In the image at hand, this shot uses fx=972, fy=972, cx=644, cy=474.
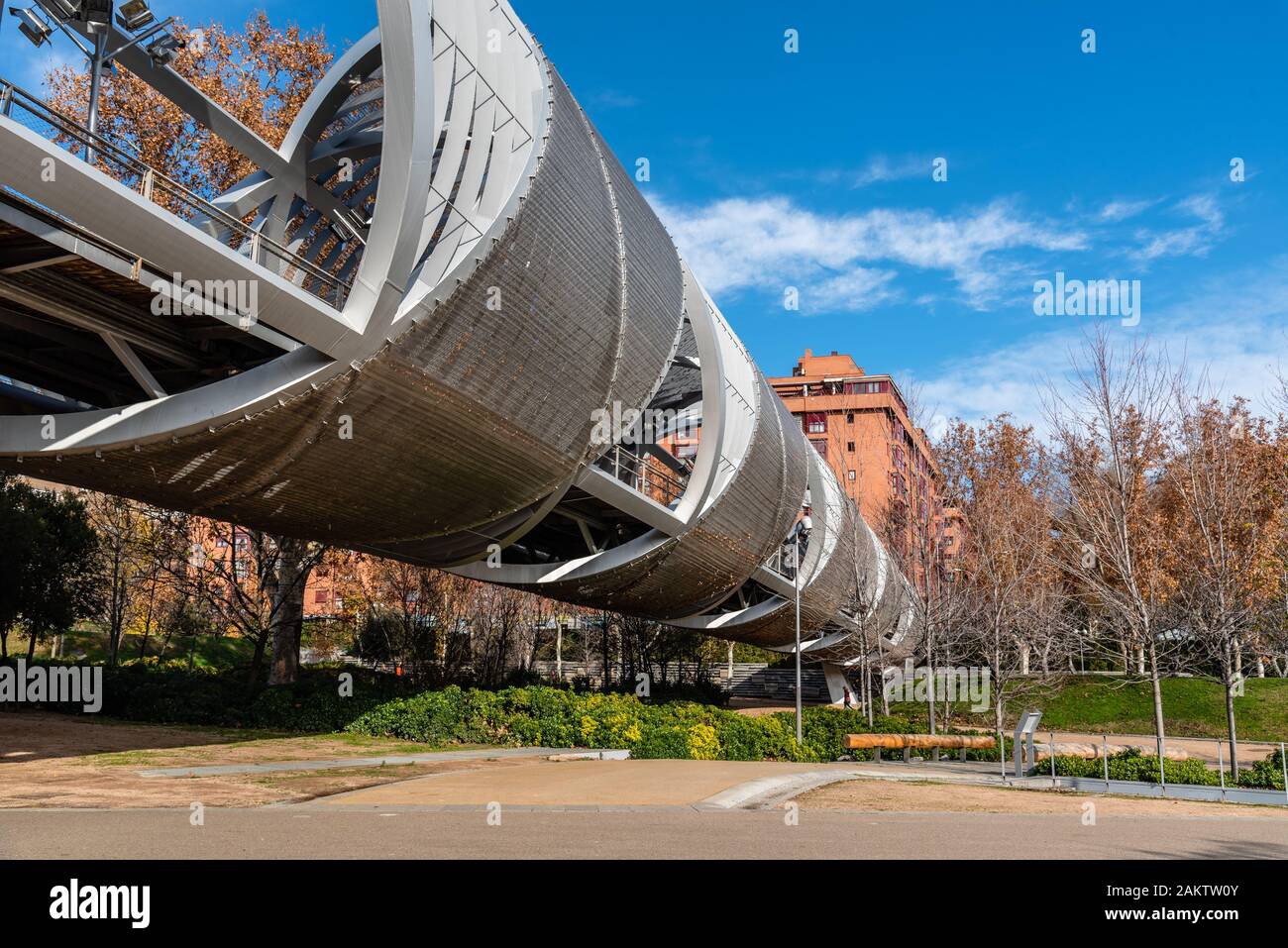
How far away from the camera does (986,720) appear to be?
39125 mm

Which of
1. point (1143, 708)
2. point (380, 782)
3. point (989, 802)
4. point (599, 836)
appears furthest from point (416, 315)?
point (1143, 708)

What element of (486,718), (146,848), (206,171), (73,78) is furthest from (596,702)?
(73,78)

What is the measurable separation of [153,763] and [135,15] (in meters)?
10.1

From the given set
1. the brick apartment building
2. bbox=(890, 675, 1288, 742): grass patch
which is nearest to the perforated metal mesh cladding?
bbox=(890, 675, 1288, 742): grass patch

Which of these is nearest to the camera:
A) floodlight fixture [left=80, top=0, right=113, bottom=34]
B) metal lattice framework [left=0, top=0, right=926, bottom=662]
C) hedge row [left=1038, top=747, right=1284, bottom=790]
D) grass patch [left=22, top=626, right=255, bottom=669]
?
metal lattice framework [left=0, top=0, right=926, bottom=662]

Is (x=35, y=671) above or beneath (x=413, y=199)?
beneath

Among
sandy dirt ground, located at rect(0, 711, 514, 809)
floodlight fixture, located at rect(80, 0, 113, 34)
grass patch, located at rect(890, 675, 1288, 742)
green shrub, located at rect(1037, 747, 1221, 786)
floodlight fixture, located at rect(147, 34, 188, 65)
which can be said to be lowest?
grass patch, located at rect(890, 675, 1288, 742)

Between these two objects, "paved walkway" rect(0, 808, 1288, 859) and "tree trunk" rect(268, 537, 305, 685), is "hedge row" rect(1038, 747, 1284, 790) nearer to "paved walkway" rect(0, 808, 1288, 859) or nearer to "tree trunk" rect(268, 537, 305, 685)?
"paved walkway" rect(0, 808, 1288, 859)

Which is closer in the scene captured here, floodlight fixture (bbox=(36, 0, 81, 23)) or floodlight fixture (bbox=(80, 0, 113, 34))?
floodlight fixture (bbox=(36, 0, 81, 23))

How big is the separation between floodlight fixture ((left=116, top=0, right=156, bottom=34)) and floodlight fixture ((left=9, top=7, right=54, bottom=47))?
1.17 metres

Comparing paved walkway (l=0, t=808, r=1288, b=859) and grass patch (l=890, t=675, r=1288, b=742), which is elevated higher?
paved walkway (l=0, t=808, r=1288, b=859)

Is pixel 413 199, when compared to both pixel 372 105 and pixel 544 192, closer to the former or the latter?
pixel 544 192

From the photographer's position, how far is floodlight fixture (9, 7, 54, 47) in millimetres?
11305
